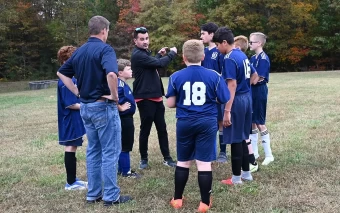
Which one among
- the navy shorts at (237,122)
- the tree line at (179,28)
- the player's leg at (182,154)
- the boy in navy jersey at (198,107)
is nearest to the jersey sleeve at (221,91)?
the boy in navy jersey at (198,107)

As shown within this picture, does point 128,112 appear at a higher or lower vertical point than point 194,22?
lower

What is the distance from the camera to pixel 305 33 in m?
38.1

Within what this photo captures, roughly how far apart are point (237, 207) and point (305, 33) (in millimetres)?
37231

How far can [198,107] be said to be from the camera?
3982 mm

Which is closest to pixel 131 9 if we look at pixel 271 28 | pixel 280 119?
pixel 271 28

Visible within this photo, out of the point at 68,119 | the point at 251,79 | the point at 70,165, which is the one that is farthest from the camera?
the point at 251,79

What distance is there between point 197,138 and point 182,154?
24 centimetres

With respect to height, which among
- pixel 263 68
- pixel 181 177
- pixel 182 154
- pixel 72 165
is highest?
pixel 263 68

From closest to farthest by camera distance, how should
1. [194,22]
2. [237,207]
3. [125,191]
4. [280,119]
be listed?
[237,207], [125,191], [280,119], [194,22]

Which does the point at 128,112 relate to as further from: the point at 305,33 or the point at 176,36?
the point at 305,33

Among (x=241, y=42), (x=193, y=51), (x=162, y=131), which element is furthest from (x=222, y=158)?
(x=193, y=51)

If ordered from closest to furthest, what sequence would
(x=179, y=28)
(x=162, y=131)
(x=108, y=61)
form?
(x=108, y=61) < (x=162, y=131) < (x=179, y=28)

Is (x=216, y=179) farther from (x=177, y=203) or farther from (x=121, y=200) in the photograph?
(x=121, y=200)

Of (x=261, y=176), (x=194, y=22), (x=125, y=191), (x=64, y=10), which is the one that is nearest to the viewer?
(x=125, y=191)
